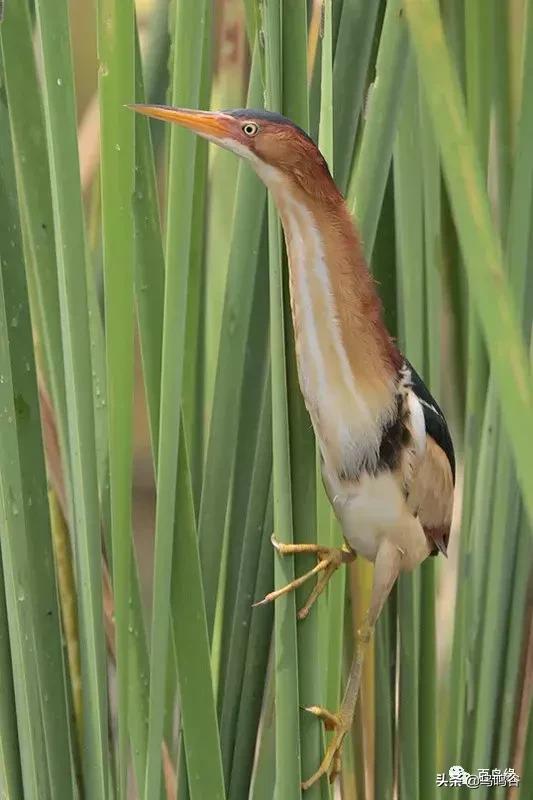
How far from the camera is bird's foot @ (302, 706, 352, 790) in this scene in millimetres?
544

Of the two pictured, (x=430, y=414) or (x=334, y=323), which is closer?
(x=334, y=323)

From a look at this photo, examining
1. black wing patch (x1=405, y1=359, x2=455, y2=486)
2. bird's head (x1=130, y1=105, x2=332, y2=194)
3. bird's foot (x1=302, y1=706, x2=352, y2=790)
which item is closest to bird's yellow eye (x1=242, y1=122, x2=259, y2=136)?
bird's head (x1=130, y1=105, x2=332, y2=194)

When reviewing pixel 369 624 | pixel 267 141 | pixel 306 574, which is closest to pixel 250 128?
pixel 267 141

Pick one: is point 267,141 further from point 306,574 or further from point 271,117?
point 306,574

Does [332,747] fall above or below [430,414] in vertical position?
below

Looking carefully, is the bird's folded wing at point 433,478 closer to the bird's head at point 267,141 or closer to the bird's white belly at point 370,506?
the bird's white belly at point 370,506

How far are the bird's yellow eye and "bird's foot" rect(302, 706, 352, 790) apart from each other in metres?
0.31

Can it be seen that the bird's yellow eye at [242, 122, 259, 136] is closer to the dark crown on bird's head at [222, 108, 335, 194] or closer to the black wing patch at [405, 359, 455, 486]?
the dark crown on bird's head at [222, 108, 335, 194]

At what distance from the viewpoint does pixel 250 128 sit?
0.51 meters

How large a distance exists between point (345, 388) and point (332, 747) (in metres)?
0.22

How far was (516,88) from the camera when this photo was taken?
0.79m

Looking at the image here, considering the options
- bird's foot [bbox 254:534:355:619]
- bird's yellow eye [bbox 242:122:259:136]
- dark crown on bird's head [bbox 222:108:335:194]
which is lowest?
bird's foot [bbox 254:534:355:619]

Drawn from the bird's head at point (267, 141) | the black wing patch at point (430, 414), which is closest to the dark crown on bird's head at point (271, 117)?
the bird's head at point (267, 141)

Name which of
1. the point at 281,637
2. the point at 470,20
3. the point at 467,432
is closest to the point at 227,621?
the point at 281,637
